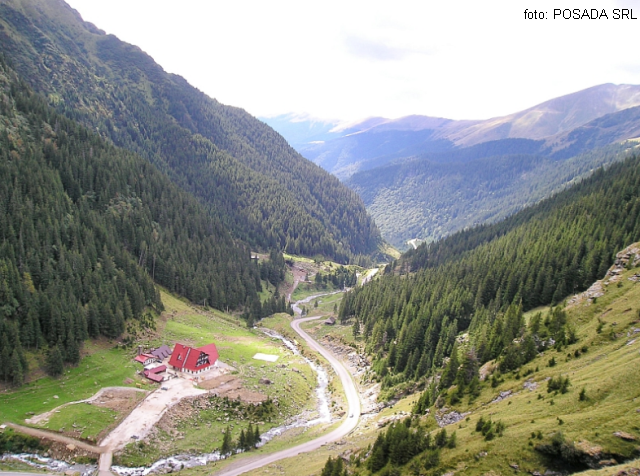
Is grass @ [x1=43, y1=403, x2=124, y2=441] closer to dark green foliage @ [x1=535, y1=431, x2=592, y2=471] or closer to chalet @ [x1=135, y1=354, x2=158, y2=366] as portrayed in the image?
chalet @ [x1=135, y1=354, x2=158, y2=366]

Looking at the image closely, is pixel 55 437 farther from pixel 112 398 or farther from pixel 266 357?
pixel 266 357

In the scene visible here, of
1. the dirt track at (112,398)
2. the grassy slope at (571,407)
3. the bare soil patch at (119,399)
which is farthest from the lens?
the bare soil patch at (119,399)

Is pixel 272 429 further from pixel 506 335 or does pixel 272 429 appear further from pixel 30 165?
pixel 30 165

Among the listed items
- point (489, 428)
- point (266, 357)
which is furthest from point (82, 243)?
point (489, 428)

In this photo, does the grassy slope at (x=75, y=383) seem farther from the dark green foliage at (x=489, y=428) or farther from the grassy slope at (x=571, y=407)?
the dark green foliage at (x=489, y=428)

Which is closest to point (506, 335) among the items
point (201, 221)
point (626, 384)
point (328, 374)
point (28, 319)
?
point (626, 384)

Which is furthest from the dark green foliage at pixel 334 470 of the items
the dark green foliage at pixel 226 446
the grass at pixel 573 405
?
the dark green foliage at pixel 226 446
